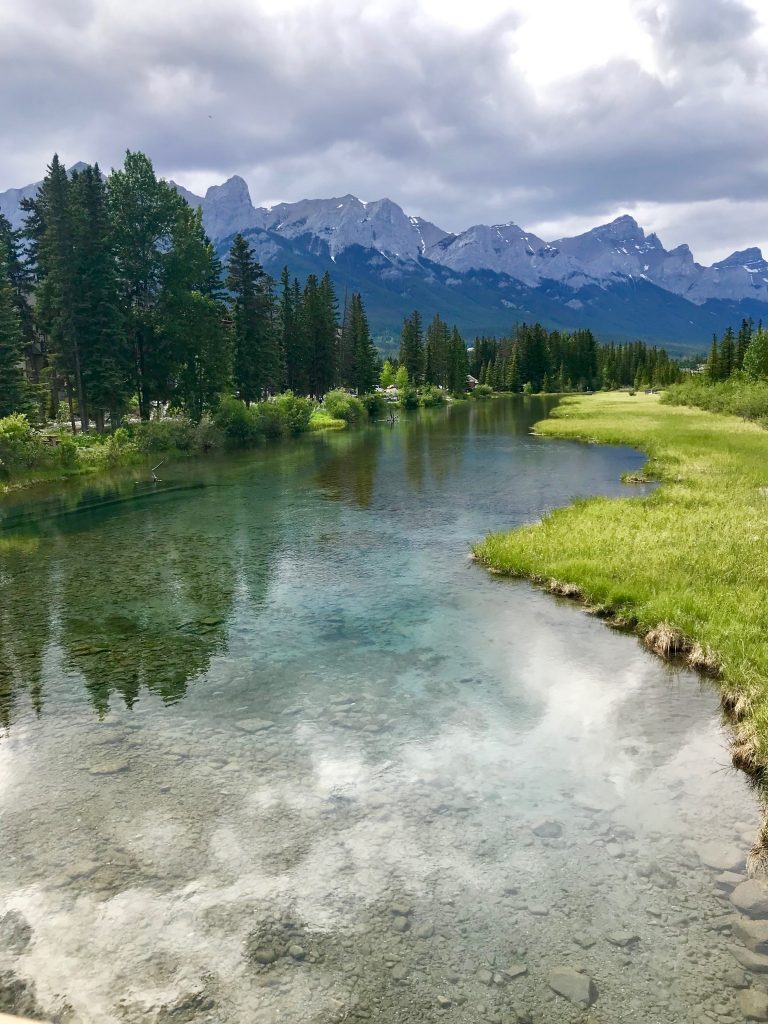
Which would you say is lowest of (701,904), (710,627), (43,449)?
(701,904)

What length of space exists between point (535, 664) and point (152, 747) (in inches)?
333

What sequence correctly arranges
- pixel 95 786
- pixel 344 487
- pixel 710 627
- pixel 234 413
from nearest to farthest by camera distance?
1. pixel 95 786
2. pixel 710 627
3. pixel 344 487
4. pixel 234 413

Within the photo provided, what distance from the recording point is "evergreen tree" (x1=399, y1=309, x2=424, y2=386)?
15325 centimetres

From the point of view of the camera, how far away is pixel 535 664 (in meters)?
15.0

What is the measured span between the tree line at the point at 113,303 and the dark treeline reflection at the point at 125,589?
75.4 feet

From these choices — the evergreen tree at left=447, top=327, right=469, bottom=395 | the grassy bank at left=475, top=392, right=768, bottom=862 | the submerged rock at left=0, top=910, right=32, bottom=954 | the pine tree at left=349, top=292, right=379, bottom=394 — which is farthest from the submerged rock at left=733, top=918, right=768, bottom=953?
the evergreen tree at left=447, top=327, right=469, bottom=395

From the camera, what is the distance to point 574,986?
683 centimetres

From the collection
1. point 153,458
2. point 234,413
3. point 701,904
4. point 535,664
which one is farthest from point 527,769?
point 234,413

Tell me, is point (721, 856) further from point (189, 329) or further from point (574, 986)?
point (189, 329)

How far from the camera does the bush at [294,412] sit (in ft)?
254

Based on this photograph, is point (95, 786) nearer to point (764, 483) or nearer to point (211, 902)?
point (211, 902)

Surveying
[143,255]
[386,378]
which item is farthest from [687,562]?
[386,378]

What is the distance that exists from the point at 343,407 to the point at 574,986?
89.7m

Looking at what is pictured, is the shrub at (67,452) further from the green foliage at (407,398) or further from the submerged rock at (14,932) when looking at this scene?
the green foliage at (407,398)
